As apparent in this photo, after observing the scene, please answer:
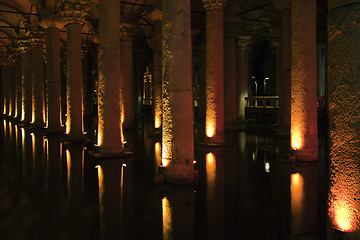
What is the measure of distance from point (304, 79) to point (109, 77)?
18.0 ft

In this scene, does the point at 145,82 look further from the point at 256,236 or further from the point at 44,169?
the point at 256,236

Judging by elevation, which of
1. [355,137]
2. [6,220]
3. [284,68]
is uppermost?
[284,68]

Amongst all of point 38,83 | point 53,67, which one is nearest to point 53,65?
point 53,67

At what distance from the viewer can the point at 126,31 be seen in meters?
18.8

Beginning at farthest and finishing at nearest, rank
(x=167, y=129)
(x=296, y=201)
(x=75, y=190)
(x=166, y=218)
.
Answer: (x=167, y=129)
(x=75, y=190)
(x=296, y=201)
(x=166, y=218)

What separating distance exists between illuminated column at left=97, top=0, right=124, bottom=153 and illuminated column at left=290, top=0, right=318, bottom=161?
504cm

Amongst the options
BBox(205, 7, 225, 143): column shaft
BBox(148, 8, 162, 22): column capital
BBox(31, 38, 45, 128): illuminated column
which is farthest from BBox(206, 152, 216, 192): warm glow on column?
BBox(31, 38, 45, 128): illuminated column

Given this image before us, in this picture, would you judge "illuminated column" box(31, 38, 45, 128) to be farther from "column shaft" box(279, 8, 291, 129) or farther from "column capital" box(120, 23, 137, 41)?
"column shaft" box(279, 8, 291, 129)

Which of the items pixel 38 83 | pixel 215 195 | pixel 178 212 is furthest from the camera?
pixel 38 83

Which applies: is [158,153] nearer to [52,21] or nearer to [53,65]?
[53,65]

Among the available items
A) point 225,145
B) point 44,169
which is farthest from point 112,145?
point 225,145

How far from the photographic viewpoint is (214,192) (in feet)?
21.0

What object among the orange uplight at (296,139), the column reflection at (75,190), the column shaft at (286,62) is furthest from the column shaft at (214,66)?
the column reflection at (75,190)

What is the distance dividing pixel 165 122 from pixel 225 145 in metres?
5.28
